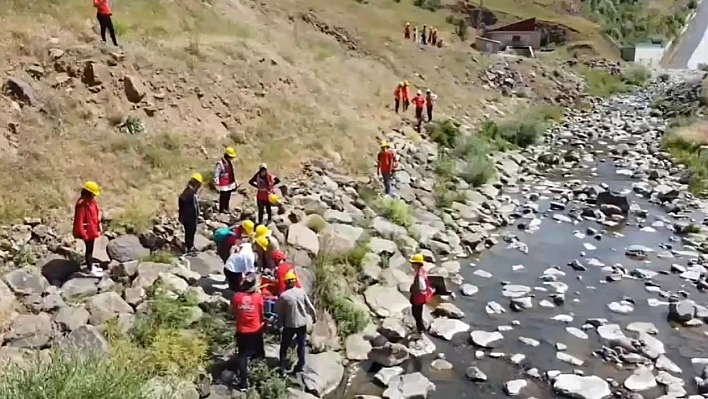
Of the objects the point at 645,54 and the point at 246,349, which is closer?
the point at 246,349

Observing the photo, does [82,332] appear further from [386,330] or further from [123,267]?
[386,330]

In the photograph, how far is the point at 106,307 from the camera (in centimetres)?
1172

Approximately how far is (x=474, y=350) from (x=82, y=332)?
23.2 feet

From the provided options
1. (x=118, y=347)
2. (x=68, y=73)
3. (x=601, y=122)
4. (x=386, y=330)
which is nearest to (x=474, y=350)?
(x=386, y=330)

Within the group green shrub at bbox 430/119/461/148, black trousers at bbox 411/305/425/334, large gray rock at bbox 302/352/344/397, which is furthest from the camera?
green shrub at bbox 430/119/461/148

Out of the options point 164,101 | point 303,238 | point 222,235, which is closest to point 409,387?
point 222,235

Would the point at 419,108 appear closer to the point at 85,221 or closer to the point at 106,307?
the point at 85,221

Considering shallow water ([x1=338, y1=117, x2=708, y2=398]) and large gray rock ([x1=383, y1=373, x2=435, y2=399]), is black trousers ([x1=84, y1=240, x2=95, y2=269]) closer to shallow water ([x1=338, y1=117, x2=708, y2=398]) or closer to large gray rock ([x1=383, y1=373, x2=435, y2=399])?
shallow water ([x1=338, y1=117, x2=708, y2=398])

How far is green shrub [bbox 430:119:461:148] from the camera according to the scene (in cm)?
2864

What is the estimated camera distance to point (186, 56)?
74.2ft

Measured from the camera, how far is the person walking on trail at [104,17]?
64.2 ft

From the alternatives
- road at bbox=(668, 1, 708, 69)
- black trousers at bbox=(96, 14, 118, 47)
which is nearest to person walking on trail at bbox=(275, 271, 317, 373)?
black trousers at bbox=(96, 14, 118, 47)

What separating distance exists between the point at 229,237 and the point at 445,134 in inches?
658

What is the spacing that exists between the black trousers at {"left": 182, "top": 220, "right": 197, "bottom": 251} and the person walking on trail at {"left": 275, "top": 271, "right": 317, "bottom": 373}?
3.74m
